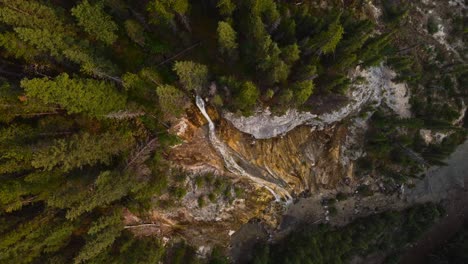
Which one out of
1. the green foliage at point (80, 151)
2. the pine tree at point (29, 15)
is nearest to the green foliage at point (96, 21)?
the pine tree at point (29, 15)

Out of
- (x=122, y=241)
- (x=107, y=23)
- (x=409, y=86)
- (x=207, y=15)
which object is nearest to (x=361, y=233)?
(x=409, y=86)

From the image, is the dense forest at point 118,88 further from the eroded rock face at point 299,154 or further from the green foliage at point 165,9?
the eroded rock face at point 299,154

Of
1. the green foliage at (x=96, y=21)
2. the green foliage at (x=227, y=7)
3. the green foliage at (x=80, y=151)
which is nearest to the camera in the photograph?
the green foliage at (x=80, y=151)

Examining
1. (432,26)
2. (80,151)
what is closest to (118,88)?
(80,151)

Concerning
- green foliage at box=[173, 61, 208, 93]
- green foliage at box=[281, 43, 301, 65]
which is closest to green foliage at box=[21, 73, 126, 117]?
green foliage at box=[173, 61, 208, 93]

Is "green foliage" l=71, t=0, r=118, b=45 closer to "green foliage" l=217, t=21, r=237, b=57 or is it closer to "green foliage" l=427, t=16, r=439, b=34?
"green foliage" l=217, t=21, r=237, b=57
